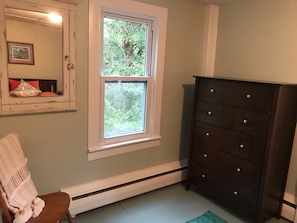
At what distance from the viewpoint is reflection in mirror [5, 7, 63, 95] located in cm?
184

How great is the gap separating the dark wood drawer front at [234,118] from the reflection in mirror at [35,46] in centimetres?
142

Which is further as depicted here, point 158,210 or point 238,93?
point 158,210

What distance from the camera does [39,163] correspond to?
2107mm

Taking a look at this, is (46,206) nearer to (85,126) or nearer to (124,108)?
(85,126)

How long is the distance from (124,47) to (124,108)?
2.02 feet

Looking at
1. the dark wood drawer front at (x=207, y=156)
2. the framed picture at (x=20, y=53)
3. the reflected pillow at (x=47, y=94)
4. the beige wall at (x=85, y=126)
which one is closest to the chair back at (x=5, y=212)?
the beige wall at (x=85, y=126)

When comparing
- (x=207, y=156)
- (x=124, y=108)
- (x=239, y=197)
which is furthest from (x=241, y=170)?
(x=124, y=108)

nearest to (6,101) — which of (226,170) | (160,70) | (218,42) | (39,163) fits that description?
(39,163)

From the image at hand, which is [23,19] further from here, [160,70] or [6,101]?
[160,70]

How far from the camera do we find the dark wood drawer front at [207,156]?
2.54 meters

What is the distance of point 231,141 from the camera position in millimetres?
2377

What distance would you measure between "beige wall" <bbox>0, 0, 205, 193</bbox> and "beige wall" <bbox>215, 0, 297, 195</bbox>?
0.29m

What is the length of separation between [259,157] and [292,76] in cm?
84

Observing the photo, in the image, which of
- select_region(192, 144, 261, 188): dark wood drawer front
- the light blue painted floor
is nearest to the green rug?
the light blue painted floor
